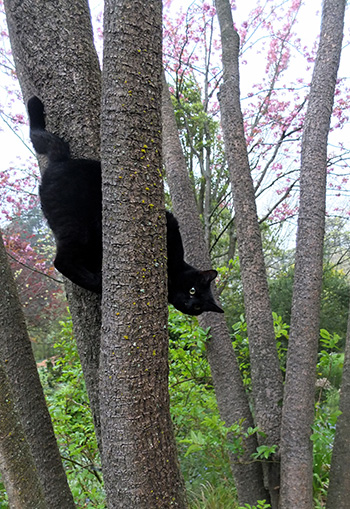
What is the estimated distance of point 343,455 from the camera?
224 centimetres

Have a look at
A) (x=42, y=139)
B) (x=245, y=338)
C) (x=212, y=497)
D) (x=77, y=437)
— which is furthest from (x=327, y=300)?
(x=42, y=139)

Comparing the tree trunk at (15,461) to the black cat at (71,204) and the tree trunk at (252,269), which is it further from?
the tree trunk at (252,269)

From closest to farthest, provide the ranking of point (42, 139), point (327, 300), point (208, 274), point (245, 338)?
1. point (42, 139)
2. point (208, 274)
3. point (245, 338)
4. point (327, 300)

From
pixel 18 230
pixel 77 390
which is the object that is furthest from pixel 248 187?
pixel 18 230

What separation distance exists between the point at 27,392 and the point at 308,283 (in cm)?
160

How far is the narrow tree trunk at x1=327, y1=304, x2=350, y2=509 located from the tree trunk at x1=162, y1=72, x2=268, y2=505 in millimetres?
497

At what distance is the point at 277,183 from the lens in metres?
7.09

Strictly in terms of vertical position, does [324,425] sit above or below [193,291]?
below

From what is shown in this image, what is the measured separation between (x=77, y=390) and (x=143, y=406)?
2266 millimetres

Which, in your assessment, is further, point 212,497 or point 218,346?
point 212,497

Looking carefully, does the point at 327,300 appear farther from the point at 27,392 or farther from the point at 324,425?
the point at 27,392

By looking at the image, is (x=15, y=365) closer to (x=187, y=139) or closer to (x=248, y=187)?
(x=248, y=187)

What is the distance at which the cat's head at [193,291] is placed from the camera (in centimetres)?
241

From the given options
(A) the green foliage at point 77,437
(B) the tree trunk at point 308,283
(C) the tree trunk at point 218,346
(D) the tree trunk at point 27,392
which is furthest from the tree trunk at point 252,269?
(D) the tree trunk at point 27,392
